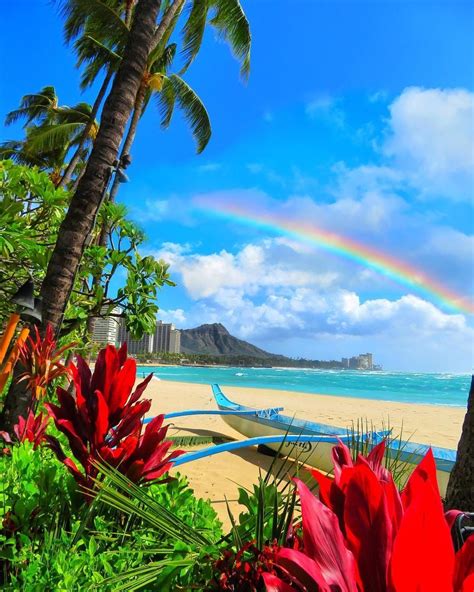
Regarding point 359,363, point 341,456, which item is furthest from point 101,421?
point 359,363

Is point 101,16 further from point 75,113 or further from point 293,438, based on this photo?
point 293,438

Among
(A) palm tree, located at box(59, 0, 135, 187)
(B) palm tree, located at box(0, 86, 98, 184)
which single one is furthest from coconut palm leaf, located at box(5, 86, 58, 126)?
(A) palm tree, located at box(59, 0, 135, 187)

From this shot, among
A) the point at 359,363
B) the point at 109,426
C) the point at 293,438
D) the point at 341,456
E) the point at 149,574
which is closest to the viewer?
the point at 149,574

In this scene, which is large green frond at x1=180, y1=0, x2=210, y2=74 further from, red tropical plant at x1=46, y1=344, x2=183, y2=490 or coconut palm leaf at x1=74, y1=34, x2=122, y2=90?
red tropical plant at x1=46, y1=344, x2=183, y2=490

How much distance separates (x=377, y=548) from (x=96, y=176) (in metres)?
3.71

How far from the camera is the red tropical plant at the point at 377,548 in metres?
0.54

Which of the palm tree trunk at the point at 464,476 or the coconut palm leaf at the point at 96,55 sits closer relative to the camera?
the palm tree trunk at the point at 464,476

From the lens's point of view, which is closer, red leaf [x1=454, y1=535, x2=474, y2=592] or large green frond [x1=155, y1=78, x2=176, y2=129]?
red leaf [x1=454, y1=535, x2=474, y2=592]

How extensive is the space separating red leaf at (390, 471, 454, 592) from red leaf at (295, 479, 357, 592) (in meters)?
0.09

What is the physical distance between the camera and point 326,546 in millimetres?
631

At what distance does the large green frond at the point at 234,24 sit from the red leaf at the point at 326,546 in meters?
9.80

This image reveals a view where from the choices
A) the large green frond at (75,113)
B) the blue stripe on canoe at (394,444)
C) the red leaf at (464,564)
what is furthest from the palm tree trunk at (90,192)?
the large green frond at (75,113)

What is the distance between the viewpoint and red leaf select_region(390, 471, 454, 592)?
534 millimetres

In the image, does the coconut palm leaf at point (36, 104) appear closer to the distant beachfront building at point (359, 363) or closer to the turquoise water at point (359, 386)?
the turquoise water at point (359, 386)
